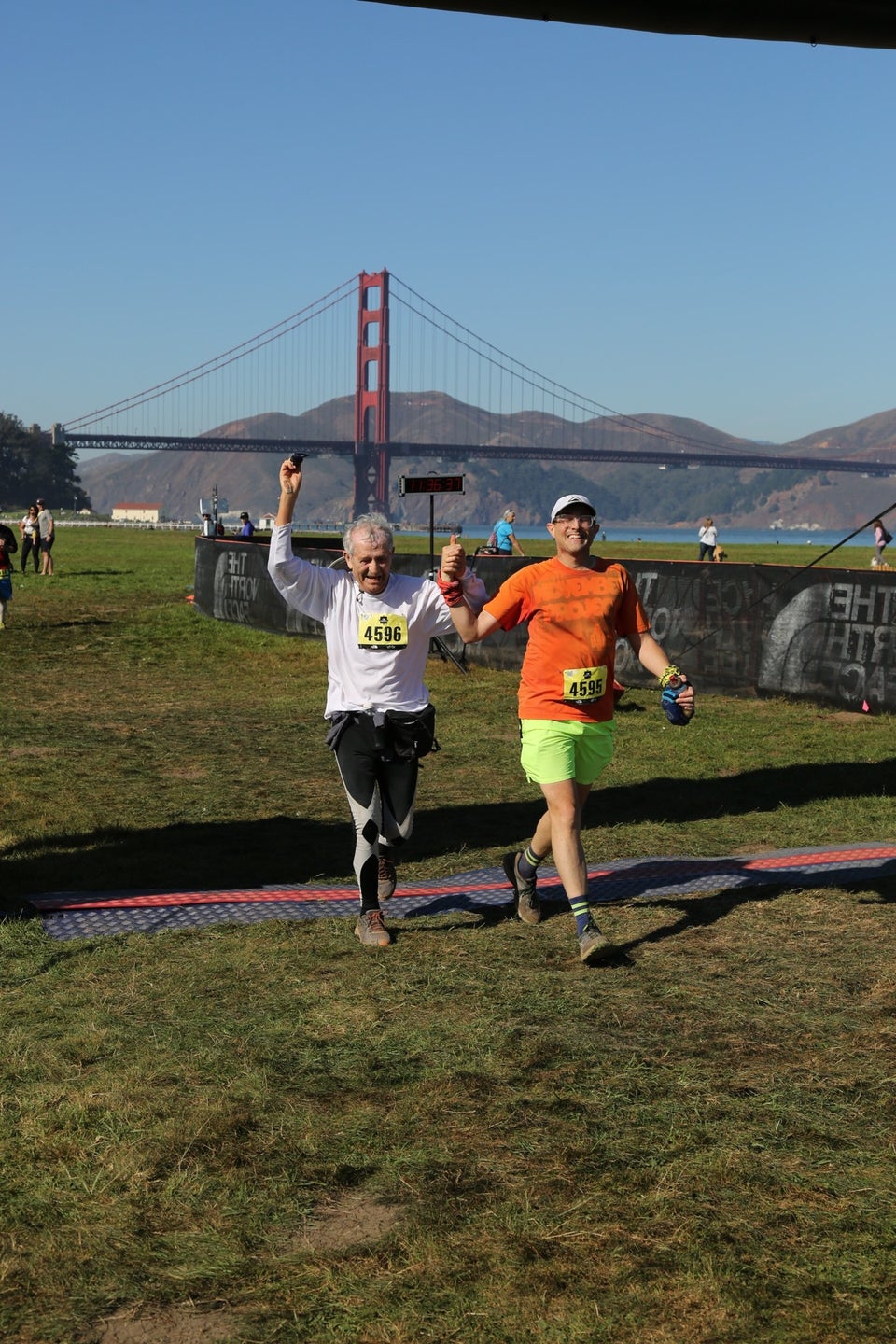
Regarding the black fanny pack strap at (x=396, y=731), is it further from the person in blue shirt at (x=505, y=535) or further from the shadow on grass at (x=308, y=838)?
the person in blue shirt at (x=505, y=535)

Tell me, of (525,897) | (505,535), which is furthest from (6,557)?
(525,897)

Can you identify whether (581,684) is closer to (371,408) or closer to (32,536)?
(32,536)

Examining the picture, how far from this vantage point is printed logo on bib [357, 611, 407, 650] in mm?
5871

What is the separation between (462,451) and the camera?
12294cm

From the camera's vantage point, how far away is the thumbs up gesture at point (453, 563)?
5.60 metres

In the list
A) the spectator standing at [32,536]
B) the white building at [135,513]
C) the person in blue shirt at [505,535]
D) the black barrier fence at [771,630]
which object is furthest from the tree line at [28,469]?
the black barrier fence at [771,630]

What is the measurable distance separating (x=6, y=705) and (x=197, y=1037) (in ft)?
34.0

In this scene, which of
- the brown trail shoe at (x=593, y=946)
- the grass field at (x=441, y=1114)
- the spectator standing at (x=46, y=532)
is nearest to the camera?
the grass field at (x=441, y=1114)

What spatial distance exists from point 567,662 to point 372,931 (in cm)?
139

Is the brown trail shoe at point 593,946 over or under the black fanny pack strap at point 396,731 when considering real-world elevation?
under

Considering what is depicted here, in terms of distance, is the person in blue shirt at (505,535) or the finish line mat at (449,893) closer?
the finish line mat at (449,893)

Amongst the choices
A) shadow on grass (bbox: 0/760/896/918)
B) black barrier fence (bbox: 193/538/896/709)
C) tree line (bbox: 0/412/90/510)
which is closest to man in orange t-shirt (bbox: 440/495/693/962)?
shadow on grass (bbox: 0/760/896/918)

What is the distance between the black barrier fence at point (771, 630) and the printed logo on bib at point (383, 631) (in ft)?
25.1

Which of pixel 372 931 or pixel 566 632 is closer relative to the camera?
pixel 566 632
